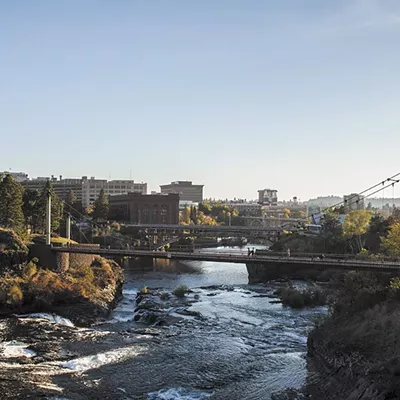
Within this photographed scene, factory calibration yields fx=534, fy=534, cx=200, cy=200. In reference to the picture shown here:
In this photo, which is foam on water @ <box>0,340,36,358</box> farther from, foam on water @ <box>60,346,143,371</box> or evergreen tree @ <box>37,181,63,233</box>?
evergreen tree @ <box>37,181,63,233</box>

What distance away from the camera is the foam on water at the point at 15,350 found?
108ft

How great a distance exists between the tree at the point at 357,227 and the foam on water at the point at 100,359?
147 feet

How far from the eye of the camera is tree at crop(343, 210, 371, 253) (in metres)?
74.7

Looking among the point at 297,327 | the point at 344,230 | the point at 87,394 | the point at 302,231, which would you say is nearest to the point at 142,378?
the point at 87,394

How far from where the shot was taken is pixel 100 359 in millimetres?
32500

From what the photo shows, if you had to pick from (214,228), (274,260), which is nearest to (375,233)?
(274,260)

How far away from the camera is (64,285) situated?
167 feet

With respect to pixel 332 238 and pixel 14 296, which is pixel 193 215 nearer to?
pixel 332 238

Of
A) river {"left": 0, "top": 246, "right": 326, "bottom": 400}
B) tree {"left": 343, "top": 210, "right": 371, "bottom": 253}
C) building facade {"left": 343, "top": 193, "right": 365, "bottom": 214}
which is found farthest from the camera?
tree {"left": 343, "top": 210, "right": 371, "bottom": 253}

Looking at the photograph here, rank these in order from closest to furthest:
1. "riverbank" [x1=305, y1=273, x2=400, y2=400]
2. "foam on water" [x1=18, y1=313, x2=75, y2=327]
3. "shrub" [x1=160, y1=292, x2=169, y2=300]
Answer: "riverbank" [x1=305, y1=273, x2=400, y2=400] < "foam on water" [x1=18, y1=313, x2=75, y2=327] < "shrub" [x1=160, y1=292, x2=169, y2=300]

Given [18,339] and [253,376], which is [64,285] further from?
[253,376]

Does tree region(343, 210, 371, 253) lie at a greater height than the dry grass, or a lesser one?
greater

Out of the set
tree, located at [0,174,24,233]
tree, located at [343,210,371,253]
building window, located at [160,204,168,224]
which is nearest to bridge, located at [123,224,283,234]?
tree, located at [343,210,371,253]

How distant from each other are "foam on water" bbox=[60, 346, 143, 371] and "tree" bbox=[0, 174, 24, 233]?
3585 cm
